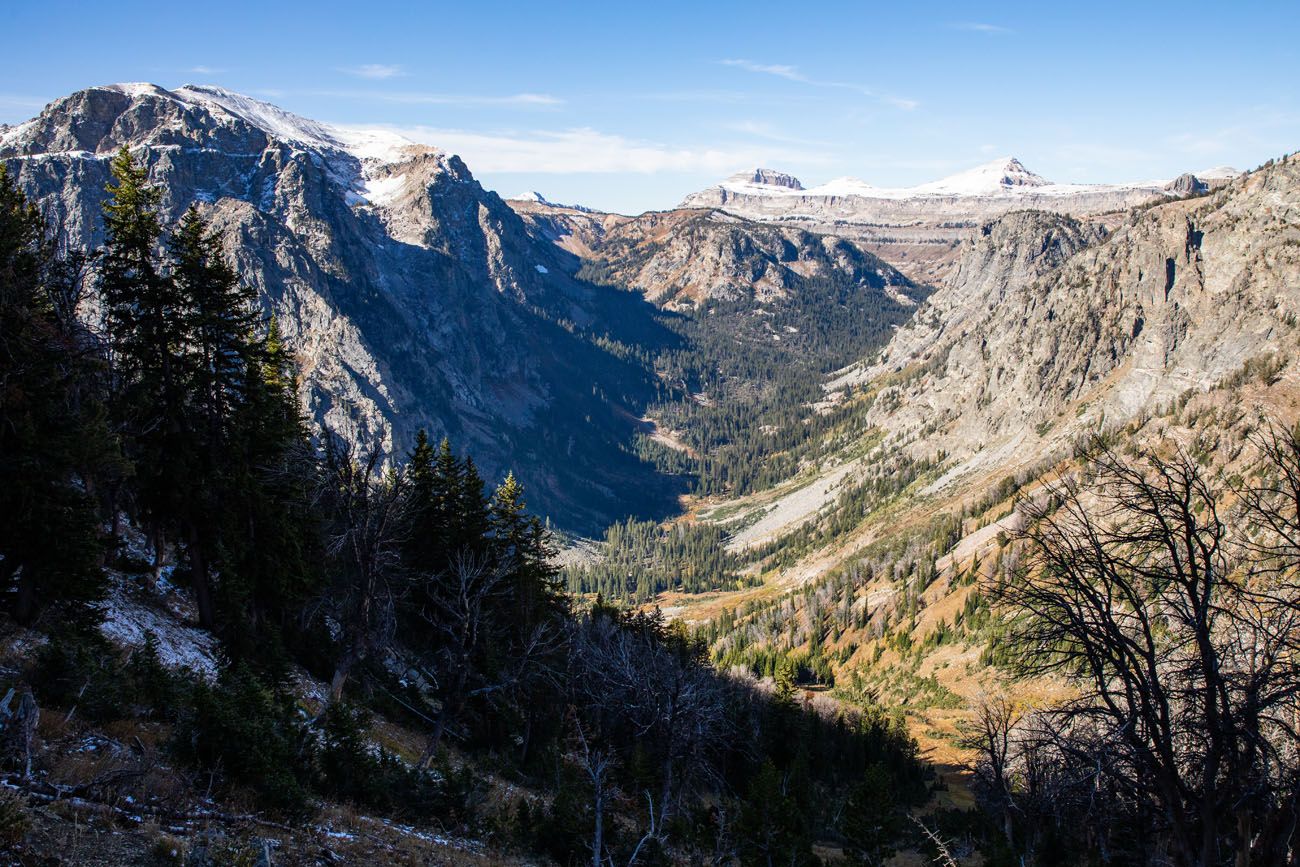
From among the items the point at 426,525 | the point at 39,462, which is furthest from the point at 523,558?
the point at 39,462

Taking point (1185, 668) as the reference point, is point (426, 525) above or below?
below

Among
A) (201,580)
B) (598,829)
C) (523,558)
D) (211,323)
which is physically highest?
(211,323)

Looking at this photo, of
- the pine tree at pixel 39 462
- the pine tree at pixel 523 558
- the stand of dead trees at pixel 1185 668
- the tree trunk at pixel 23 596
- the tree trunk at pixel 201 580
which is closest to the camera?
the stand of dead trees at pixel 1185 668

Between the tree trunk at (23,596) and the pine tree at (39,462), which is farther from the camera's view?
the tree trunk at (23,596)

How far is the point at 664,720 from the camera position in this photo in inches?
1082

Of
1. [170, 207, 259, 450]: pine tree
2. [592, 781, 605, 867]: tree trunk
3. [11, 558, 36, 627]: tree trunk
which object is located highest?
[170, 207, 259, 450]: pine tree

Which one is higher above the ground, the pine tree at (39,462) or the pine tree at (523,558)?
the pine tree at (39,462)

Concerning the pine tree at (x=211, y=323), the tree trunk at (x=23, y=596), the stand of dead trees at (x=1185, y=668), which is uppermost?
the pine tree at (x=211, y=323)

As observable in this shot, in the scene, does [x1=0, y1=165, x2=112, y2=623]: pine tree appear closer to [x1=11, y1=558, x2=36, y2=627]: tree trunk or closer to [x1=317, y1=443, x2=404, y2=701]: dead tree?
[x1=11, y1=558, x2=36, y2=627]: tree trunk

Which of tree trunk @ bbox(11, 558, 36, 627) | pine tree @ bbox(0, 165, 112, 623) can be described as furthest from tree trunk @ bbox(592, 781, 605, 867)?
tree trunk @ bbox(11, 558, 36, 627)

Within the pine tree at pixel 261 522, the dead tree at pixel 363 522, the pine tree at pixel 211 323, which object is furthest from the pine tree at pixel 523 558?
the pine tree at pixel 211 323

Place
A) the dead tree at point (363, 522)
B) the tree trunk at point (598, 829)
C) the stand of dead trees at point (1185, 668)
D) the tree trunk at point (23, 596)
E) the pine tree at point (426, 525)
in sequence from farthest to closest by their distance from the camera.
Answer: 1. the pine tree at point (426, 525)
2. the dead tree at point (363, 522)
3. the tree trunk at point (23, 596)
4. the tree trunk at point (598, 829)
5. the stand of dead trees at point (1185, 668)

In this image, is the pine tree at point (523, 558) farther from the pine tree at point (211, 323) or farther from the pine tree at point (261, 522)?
the pine tree at point (211, 323)

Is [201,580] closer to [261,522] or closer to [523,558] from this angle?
[261,522]
